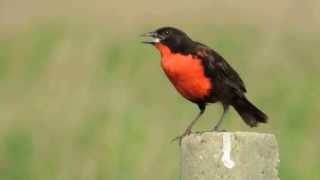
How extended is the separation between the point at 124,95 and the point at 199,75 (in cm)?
174

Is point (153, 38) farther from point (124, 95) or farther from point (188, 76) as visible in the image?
point (124, 95)

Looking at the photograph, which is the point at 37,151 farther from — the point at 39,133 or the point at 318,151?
the point at 318,151

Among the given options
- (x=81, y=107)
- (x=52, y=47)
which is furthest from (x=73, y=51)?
(x=81, y=107)

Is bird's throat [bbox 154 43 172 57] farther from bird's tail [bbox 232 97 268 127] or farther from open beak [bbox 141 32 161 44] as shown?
bird's tail [bbox 232 97 268 127]

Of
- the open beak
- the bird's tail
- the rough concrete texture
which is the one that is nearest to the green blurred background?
the bird's tail

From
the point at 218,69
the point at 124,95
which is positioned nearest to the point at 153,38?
the point at 218,69

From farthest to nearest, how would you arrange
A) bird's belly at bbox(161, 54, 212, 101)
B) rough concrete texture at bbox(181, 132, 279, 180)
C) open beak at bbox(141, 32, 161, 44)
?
open beak at bbox(141, 32, 161, 44) < bird's belly at bbox(161, 54, 212, 101) < rough concrete texture at bbox(181, 132, 279, 180)

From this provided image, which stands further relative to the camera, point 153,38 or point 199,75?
point 153,38

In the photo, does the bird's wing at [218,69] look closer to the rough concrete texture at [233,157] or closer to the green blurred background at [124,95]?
the green blurred background at [124,95]

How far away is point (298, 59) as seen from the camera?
26.8 ft

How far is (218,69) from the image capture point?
5660 mm

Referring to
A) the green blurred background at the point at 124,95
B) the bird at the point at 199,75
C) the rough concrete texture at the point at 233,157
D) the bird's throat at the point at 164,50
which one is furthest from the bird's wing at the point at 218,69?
the rough concrete texture at the point at 233,157

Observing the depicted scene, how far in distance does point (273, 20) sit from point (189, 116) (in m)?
2.48

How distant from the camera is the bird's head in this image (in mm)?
5651
